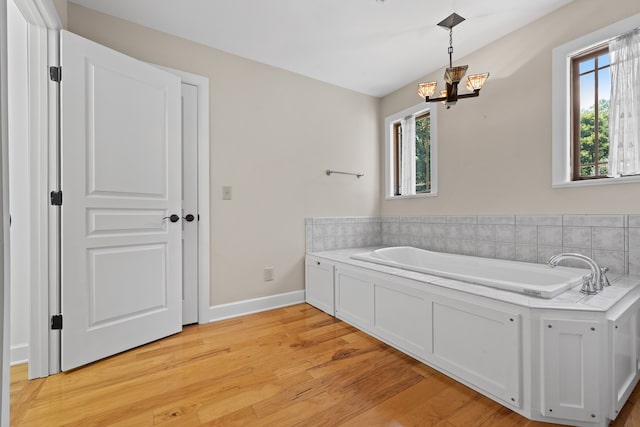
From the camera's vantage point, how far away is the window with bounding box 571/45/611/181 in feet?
6.35

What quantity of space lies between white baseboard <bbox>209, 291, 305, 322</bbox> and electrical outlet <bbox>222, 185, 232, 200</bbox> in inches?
39.0

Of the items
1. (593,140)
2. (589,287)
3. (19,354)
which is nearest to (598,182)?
(593,140)

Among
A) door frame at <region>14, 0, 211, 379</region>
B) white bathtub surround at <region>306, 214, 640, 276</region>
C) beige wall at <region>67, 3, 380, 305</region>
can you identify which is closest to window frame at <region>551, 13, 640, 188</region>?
white bathtub surround at <region>306, 214, 640, 276</region>

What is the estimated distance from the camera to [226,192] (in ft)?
8.45

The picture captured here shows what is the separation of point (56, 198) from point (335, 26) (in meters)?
2.31

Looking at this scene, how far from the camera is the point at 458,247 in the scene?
275 cm

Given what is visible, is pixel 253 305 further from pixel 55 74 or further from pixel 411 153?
pixel 411 153

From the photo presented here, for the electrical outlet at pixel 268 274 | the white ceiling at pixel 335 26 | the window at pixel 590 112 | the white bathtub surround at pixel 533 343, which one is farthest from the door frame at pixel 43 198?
the window at pixel 590 112

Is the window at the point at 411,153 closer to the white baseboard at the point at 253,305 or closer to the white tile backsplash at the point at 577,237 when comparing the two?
the white tile backsplash at the point at 577,237

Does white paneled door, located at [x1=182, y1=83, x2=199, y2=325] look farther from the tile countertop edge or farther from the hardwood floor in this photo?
the tile countertop edge

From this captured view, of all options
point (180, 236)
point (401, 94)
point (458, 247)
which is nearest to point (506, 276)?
point (458, 247)

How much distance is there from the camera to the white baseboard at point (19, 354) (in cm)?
177

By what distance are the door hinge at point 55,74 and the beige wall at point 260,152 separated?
51 cm

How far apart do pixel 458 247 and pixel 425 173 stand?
37.6 inches
